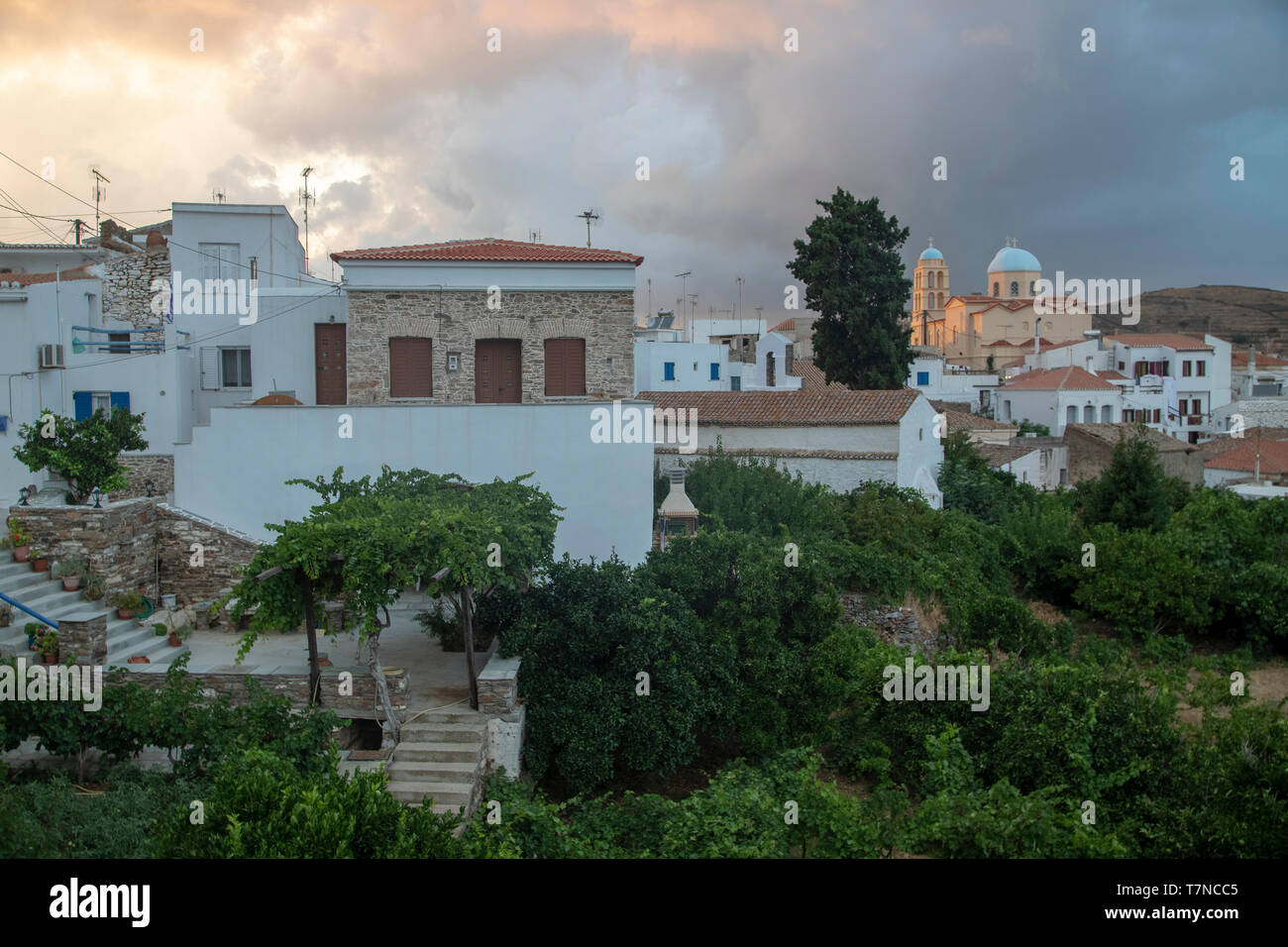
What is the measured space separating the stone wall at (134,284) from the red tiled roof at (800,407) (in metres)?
12.9

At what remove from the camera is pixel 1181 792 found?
40.7 ft

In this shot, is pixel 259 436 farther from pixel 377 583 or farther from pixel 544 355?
pixel 377 583

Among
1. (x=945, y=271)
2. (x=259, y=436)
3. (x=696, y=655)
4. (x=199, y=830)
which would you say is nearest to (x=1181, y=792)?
(x=696, y=655)

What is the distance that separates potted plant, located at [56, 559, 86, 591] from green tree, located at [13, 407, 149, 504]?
1.24m

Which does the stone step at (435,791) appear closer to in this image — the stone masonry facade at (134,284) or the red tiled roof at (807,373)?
the stone masonry facade at (134,284)

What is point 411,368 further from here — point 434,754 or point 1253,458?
point 1253,458

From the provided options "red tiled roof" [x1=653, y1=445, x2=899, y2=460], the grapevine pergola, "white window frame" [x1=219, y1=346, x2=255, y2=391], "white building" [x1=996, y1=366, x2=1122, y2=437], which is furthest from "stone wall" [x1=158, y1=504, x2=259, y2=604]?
"white building" [x1=996, y1=366, x2=1122, y2=437]

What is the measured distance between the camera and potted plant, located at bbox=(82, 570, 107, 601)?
551 inches

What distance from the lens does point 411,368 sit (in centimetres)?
1869

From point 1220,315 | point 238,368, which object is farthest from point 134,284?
point 1220,315

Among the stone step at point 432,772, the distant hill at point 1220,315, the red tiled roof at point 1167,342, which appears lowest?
the stone step at point 432,772

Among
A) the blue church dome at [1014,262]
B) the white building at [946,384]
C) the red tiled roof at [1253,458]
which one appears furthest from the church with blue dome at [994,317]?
the red tiled roof at [1253,458]

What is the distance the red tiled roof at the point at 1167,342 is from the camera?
5784 centimetres

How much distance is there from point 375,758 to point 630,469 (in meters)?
7.32
